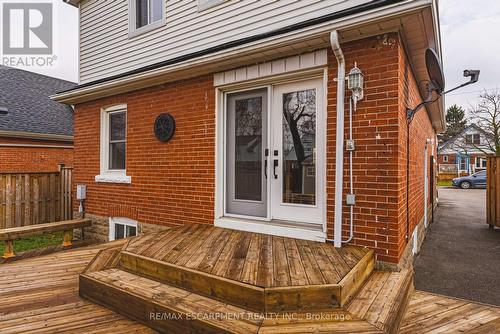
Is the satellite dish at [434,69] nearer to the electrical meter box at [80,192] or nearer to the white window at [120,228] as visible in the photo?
the white window at [120,228]

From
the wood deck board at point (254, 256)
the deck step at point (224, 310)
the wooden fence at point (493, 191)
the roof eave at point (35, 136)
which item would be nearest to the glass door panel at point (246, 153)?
the wood deck board at point (254, 256)

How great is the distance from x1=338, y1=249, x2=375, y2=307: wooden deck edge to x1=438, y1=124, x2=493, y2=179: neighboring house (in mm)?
33554

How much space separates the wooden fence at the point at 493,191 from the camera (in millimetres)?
7730

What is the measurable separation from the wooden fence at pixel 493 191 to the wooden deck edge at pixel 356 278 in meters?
6.97

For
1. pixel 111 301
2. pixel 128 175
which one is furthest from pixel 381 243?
pixel 128 175

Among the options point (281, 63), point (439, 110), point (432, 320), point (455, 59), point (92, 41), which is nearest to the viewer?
point (432, 320)

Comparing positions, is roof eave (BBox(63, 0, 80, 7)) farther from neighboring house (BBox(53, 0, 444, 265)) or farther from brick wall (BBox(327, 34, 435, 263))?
brick wall (BBox(327, 34, 435, 263))

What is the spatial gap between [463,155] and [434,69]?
113 ft

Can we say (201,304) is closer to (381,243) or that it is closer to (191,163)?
(381,243)

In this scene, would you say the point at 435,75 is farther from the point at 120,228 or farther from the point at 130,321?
the point at 120,228

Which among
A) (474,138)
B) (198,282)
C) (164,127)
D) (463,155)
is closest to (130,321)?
(198,282)

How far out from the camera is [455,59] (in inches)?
910

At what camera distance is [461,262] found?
5254 mm

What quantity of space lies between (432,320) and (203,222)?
3.07 meters
